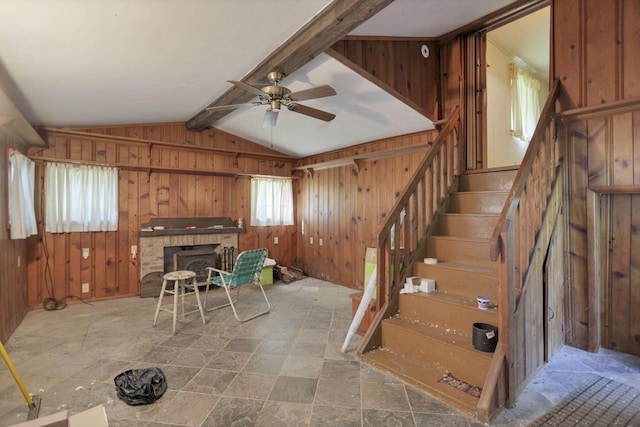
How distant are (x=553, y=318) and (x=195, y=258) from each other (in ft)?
15.7

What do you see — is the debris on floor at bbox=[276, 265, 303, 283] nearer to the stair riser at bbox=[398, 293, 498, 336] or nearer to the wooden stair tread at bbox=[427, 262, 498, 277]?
the stair riser at bbox=[398, 293, 498, 336]

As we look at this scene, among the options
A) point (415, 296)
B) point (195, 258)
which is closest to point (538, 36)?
point (415, 296)

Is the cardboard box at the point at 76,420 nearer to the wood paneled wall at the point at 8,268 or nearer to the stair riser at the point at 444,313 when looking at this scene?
the stair riser at the point at 444,313

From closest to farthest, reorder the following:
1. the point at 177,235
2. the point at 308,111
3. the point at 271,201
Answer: the point at 308,111, the point at 177,235, the point at 271,201

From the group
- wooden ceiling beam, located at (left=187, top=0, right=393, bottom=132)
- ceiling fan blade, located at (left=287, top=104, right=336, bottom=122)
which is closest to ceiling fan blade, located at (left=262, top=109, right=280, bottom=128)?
ceiling fan blade, located at (left=287, top=104, right=336, bottom=122)

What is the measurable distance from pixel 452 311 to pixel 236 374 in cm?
184

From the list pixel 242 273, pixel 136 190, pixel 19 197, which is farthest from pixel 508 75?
pixel 19 197

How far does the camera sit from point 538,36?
4.11m

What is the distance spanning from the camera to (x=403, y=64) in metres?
3.47

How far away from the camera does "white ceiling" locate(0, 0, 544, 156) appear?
1915 mm

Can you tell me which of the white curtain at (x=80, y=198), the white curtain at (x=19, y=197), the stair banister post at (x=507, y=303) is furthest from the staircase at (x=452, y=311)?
the white curtain at (x=80, y=198)

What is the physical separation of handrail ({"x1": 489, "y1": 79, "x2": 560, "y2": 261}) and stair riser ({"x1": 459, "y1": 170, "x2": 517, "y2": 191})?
0.69 meters

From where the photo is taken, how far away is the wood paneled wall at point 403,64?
9.78ft

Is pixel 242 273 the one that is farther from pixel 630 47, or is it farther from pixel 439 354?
pixel 630 47
